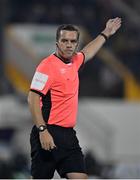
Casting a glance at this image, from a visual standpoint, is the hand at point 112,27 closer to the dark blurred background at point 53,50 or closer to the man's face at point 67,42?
the man's face at point 67,42

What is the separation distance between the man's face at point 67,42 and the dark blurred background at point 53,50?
1102 cm

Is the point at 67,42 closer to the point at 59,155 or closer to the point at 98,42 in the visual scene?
the point at 98,42

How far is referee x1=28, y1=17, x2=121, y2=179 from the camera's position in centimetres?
768

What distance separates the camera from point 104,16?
21.6 metres

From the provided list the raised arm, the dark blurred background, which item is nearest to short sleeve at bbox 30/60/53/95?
the raised arm

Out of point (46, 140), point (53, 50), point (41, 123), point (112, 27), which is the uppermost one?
point (112, 27)

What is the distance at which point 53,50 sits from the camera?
66.5 feet

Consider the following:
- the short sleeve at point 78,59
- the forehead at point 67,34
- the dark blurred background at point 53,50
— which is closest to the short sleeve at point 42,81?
the forehead at point 67,34

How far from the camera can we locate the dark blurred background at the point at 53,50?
19281mm

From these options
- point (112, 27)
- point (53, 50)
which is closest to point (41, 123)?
point (112, 27)

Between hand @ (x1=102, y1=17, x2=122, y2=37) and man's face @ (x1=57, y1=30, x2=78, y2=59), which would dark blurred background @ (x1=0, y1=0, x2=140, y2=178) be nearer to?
hand @ (x1=102, y1=17, x2=122, y2=37)

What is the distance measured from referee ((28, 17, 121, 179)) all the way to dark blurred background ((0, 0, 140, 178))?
10.8 m

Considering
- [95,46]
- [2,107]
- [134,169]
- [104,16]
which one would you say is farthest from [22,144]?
[95,46]

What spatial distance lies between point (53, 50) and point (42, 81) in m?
12.6
